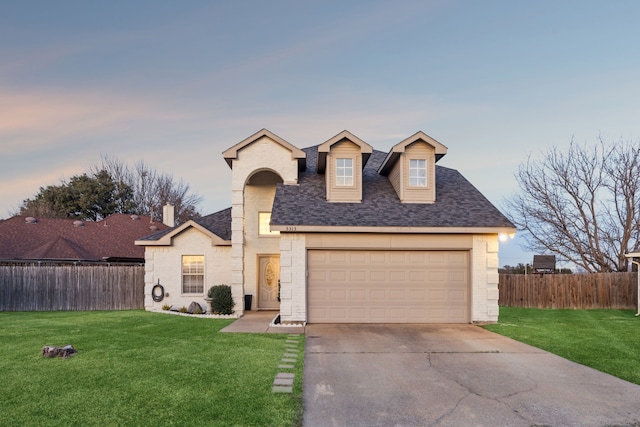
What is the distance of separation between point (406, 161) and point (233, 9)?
8.61 m

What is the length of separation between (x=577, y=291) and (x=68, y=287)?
2250 centimetres

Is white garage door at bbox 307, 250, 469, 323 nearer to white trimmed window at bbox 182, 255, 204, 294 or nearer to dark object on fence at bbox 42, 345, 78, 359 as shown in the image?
white trimmed window at bbox 182, 255, 204, 294

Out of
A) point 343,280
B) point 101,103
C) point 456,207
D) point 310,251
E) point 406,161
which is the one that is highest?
point 101,103

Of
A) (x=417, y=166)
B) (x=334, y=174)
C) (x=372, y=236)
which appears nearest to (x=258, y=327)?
(x=372, y=236)

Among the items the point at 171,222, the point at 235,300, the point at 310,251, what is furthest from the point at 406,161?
the point at 171,222

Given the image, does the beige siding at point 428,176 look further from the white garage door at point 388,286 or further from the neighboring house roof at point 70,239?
the neighboring house roof at point 70,239

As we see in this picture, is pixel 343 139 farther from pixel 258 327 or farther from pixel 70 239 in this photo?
pixel 70 239

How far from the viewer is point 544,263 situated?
2064 centimetres

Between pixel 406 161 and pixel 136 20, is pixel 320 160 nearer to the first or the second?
pixel 406 161

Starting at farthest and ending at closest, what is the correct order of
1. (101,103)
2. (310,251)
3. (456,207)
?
1. (101,103)
2. (456,207)
3. (310,251)

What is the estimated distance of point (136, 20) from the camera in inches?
637

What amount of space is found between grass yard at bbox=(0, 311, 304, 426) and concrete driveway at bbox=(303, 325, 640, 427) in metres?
0.64

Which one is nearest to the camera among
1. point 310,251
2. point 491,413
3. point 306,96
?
point 491,413

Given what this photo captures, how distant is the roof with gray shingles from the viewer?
1301cm
